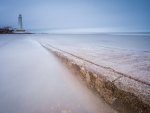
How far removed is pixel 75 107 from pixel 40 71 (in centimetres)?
306

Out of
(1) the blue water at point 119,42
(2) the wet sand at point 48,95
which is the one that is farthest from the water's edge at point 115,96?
(1) the blue water at point 119,42

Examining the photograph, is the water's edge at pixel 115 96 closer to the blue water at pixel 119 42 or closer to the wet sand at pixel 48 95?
the wet sand at pixel 48 95

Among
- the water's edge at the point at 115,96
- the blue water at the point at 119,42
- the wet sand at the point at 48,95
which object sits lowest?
the blue water at the point at 119,42

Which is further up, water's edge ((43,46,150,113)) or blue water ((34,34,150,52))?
water's edge ((43,46,150,113))

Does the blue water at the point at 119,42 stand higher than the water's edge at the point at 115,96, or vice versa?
the water's edge at the point at 115,96

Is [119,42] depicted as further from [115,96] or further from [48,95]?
[115,96]

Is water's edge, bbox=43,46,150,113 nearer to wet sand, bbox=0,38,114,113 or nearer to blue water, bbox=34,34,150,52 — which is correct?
wet sand, bbox=0,38,114,113

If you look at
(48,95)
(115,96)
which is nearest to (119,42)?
(48,95)

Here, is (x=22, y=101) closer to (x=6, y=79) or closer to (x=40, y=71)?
(x=6, y=79)

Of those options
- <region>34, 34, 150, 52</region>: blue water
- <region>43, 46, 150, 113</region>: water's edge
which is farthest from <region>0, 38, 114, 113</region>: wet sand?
<region>34, 34, 150, 52</region>: blue water

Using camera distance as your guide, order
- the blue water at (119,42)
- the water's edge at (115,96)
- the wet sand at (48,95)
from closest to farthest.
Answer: the water's edge at (115,96) < the wet sand at (48,95) < the blue water at (119,42)

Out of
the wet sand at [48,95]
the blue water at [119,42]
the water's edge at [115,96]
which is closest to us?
the water's edge at [115,96]

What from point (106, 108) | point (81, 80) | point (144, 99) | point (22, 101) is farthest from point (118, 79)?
point (22, 101)

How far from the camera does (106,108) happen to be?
292cm
